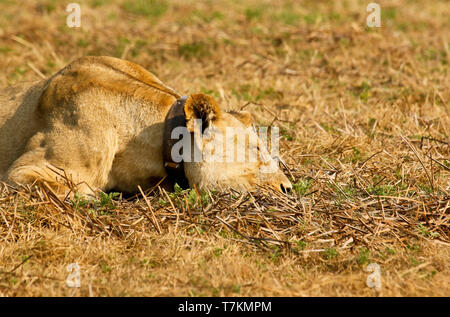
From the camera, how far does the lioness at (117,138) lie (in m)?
4.65

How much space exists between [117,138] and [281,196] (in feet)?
4.25

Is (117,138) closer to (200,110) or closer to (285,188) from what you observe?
(200,110)

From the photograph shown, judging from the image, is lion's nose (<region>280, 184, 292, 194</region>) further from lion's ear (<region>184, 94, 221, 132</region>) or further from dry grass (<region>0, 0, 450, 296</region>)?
lion's ear (<region>184, 94, 221, 132</region>)

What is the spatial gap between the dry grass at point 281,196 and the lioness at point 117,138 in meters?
0.16

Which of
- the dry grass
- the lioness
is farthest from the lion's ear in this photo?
the dry grass

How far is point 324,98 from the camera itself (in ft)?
25.0

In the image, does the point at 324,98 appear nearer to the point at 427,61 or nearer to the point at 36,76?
the point at 427,61

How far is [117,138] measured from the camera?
4797mm

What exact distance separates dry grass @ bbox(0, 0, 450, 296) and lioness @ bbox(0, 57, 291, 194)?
16cm

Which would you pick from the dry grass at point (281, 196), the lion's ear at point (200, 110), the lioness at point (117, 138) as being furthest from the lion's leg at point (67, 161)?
the lion's ear at point (200, 110)

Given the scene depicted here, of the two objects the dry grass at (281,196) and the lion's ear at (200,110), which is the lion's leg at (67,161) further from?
the lion's ear at (200,110)

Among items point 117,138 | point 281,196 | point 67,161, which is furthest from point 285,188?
point 67,161
